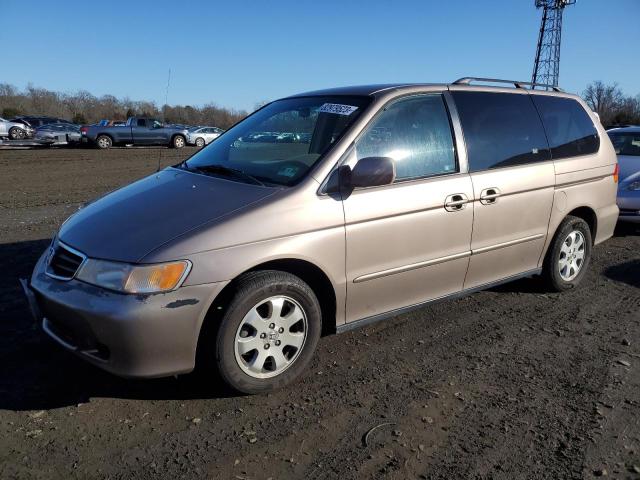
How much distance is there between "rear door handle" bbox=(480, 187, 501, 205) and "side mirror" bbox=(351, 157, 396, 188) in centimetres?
100

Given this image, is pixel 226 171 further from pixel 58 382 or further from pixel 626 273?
pixel 626 273

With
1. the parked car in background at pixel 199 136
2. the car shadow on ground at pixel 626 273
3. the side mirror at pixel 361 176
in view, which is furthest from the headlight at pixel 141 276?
the parked car in background at pixel 199 136

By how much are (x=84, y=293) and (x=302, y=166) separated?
4.92 feet

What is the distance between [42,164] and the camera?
16422mm

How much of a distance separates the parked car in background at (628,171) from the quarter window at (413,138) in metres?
4.78

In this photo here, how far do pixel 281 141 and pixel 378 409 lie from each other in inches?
82.3

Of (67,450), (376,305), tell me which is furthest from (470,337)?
(67,450)

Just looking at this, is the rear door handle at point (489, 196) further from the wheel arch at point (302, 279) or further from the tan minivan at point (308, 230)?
the wheel arch at point (302, 279)

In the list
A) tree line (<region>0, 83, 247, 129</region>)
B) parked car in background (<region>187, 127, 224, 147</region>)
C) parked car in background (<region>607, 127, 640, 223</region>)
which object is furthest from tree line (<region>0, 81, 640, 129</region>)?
parked car in background (<region>607, 127, 640, 223</region>)

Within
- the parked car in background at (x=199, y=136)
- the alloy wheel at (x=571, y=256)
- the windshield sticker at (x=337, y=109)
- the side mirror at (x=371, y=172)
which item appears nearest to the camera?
the side mirror at (x=371, y=172)

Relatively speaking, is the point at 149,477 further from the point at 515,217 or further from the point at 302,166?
the point at 515,217

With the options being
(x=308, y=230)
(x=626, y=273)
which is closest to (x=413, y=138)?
(x=308, y=230)

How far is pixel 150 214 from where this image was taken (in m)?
3.14

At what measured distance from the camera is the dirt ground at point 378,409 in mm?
2527
